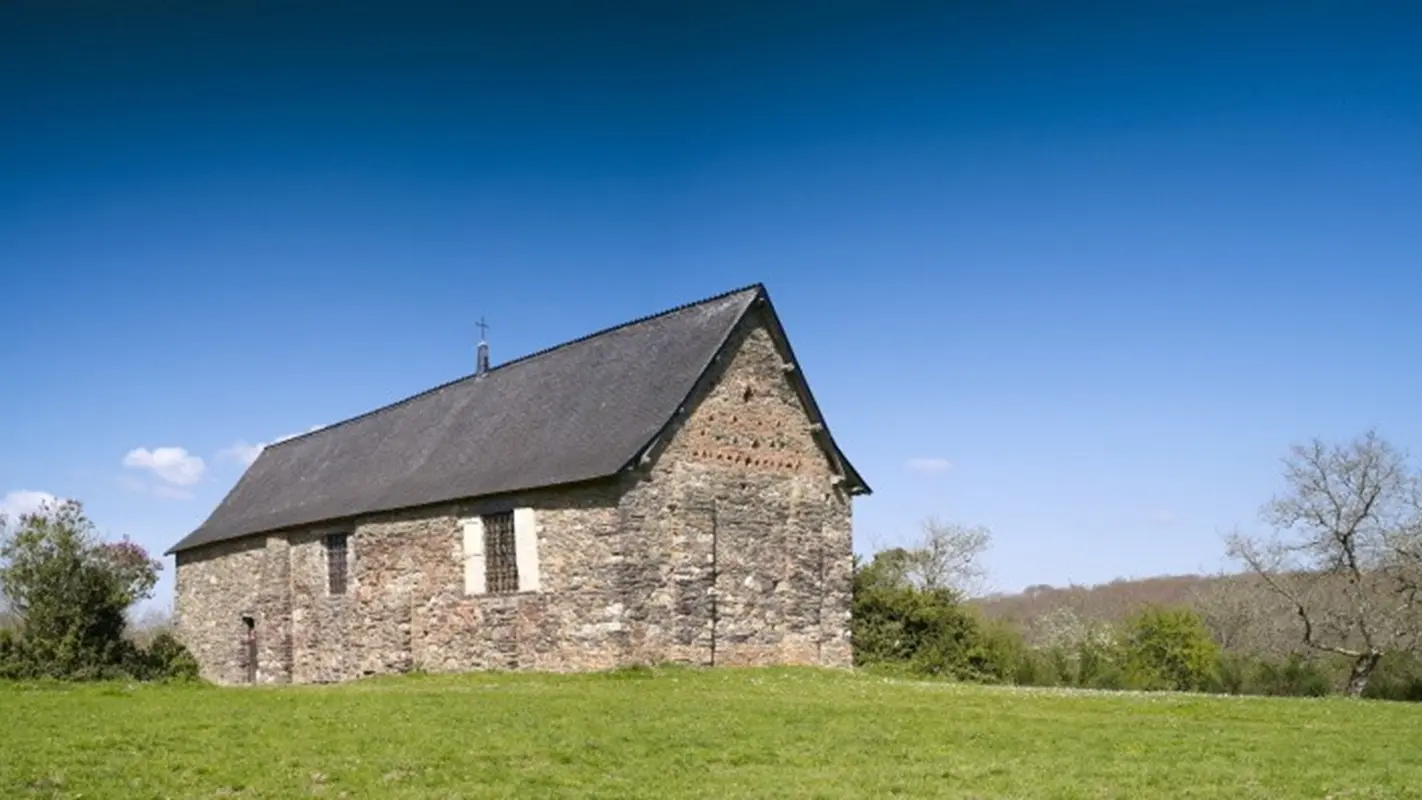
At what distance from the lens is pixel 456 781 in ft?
37.1

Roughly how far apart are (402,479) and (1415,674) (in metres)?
32.4

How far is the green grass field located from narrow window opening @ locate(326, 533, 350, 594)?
36.8ft

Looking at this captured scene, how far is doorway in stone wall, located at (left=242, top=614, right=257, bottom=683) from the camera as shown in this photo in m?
34.9

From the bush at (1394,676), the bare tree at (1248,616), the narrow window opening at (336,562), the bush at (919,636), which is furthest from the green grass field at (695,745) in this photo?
the bare tree at (1248,616)

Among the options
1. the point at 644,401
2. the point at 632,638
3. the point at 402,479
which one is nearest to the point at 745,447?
the point at 644,401

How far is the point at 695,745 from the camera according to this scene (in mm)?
13359

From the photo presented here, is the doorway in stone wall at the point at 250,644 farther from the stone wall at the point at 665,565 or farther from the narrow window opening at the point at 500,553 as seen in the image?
the narrow window opening at the point at 500,553

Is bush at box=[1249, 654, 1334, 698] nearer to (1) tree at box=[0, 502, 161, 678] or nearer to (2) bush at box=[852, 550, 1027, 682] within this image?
(2) bush at box=[852, 550, 1027, 682]

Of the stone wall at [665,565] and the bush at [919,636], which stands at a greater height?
the stone wall at [665,565]

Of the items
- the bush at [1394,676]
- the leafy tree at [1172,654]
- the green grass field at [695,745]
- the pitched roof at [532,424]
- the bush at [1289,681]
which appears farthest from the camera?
the bush at [1394,676]

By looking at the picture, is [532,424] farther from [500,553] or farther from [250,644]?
[250,644]

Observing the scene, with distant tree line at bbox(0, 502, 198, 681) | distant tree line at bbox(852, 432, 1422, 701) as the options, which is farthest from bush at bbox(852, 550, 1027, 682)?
distant tree line at bbox(0, 502, 198, 681)

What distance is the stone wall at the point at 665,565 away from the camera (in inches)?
928

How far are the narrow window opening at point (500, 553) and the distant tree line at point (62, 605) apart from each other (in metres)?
12.4
